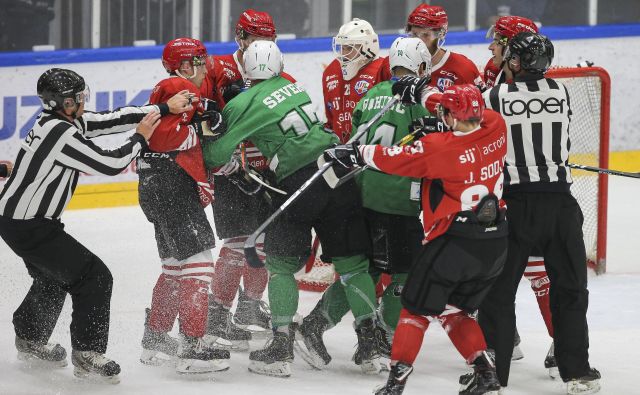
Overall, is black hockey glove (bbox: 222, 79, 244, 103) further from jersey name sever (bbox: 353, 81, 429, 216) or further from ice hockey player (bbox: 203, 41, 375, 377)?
jersey name sever (bbox: 353, 81, 429, 216)

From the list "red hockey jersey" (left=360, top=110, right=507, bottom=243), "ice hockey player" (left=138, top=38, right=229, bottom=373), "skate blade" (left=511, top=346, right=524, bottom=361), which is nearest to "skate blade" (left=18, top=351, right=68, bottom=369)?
"ice hockey player" (left=138, top=38, right=229, bottom=373)

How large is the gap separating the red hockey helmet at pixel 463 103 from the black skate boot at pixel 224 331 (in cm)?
150

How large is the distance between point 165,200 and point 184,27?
Result: 3703 mm

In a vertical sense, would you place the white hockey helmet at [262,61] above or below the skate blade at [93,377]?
above

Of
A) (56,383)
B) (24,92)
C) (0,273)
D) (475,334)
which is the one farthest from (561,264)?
(24,92)

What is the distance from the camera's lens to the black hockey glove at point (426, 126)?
445cm

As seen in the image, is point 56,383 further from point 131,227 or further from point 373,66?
point 131,227

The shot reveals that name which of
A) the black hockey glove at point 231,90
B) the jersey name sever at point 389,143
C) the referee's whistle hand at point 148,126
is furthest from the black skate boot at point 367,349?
the black hockey glove at point 231,90

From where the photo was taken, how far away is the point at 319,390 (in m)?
4.34

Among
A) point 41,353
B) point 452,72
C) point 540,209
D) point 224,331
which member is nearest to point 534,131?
point 540,209

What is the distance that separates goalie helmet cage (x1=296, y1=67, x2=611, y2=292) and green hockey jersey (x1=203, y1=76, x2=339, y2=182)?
6.66ft

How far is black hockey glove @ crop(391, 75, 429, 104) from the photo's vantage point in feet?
14.3

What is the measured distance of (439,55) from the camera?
209 inches

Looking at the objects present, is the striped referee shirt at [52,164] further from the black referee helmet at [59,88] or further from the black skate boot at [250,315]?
the black skate boot at [250,315]
